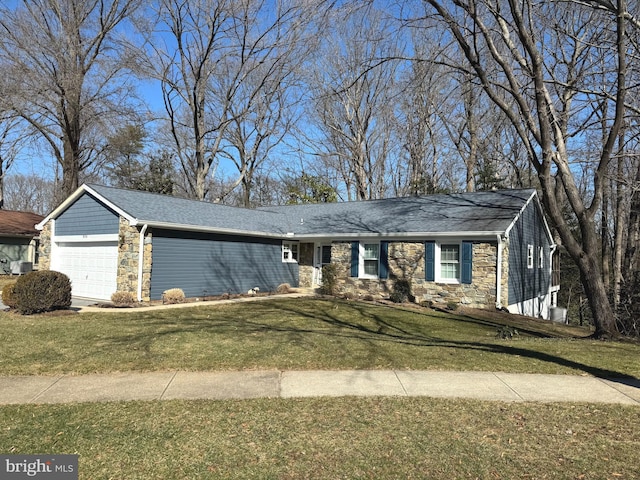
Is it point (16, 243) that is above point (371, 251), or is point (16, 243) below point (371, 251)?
above

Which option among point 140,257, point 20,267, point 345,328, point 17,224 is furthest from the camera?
point 17,224

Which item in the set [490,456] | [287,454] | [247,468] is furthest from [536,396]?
[247,468]

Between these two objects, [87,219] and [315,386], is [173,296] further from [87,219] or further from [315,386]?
[315,386]

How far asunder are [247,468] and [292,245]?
16898mm

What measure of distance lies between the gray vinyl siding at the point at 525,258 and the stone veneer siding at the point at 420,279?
3.91ft

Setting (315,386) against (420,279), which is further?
(420,279)

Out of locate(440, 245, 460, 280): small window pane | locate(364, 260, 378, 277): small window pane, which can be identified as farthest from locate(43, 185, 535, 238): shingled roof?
locate(364, 260, 378, 277): small window pane

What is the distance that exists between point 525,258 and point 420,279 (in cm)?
451

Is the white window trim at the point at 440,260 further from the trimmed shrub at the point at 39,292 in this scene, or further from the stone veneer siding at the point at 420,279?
the trimmed shrub at the point at 39,292

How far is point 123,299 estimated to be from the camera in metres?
13.8

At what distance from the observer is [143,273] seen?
1407 cm

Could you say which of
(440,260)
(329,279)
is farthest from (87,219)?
(440,260)

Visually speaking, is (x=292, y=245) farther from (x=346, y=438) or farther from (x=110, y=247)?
Answer: (x=346, y=438)

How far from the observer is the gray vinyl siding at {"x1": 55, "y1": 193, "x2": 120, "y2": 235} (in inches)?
597
